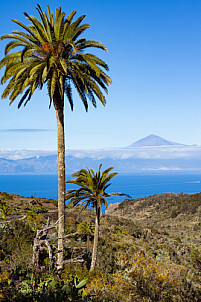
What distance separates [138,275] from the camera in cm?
1191

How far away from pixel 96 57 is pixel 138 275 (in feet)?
37.0

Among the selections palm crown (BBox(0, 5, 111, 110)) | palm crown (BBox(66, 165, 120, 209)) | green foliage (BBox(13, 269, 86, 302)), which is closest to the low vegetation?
green foliage (BBox(13, 269, 86, 302))

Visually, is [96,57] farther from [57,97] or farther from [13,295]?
[13,295]

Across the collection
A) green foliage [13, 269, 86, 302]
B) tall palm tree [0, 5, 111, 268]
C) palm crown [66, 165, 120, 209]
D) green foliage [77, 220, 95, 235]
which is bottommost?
green foliage [77, 220, 95, 235]

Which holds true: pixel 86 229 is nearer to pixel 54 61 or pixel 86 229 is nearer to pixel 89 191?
pixel 89 191

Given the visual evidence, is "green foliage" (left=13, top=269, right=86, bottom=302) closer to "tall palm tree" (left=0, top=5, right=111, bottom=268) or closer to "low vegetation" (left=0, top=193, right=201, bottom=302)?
"low vegetation" (left=0, top=193, right=201, bottom=302)

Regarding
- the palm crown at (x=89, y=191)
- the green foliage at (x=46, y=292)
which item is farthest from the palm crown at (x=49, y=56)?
the green foliage at (x=46, y=292)

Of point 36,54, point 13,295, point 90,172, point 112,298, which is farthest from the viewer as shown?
point 90,172

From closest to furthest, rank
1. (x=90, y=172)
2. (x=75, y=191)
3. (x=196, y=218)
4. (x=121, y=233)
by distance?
(x=75, y=191) → (x=90, y=172) → (x=121, y=233) → (x=196, y=218)

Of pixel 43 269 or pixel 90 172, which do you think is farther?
pixel 90 172

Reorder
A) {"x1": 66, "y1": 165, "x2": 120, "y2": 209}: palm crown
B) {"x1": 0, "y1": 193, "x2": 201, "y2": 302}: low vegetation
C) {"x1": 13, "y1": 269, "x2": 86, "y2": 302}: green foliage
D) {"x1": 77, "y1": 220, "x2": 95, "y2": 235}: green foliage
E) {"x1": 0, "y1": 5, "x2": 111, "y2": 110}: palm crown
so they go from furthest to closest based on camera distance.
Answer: {"x1": 77, "y1": 220, "x2": 95, "y2": 235}: green foliage → {"x1": 66, "y1": 165, "x2": 120, "y2": 209}: palm crown → {"x1": 0, "y1": 5, "x2": 111, "y2": 110}: palm crown → {"x1": 0, "y1": 193, "x2": 201, "y2": 302}: low vegetation → {"x1": 13, "y1": 269, "x2": 86, "y2": 302}: green foliage

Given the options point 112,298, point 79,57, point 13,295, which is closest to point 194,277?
point 112,298

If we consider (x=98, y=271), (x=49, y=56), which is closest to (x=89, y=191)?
(x=98, y=271)

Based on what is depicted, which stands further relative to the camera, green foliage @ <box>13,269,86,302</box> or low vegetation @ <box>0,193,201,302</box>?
low vegetation @ <box>0,193,201,302</box>
